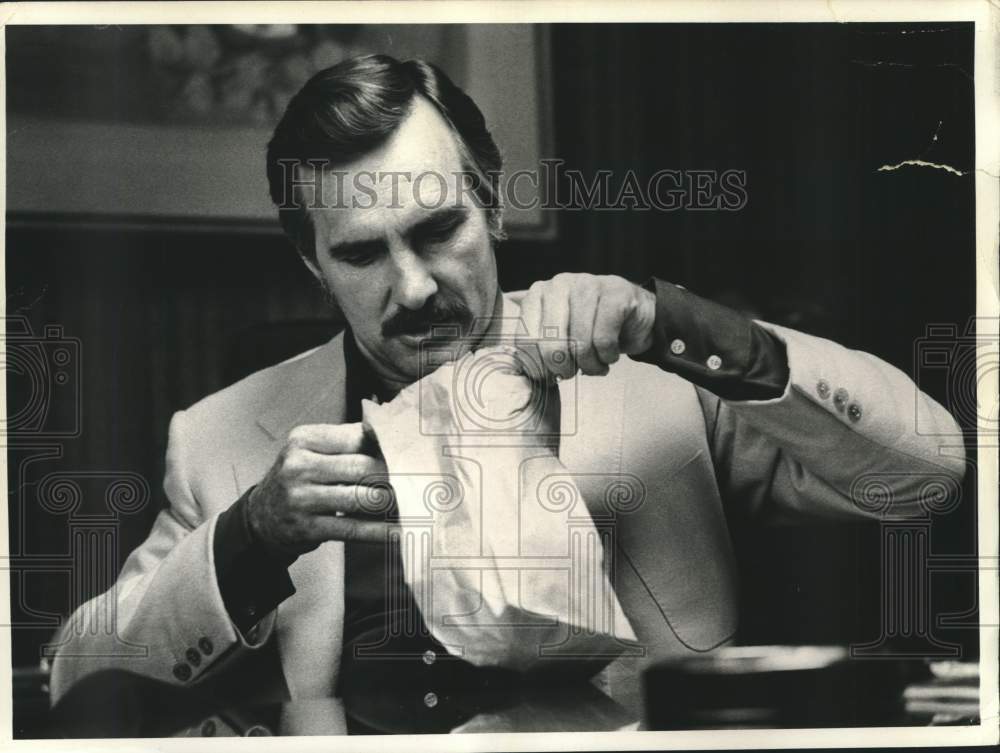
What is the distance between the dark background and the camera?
361cm

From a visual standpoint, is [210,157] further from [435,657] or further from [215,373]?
[435,657]

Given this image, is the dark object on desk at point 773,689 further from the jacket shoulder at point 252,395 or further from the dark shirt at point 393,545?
the jacket shoulder at point 252,395

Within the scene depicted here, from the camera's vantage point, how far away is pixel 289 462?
3551mm

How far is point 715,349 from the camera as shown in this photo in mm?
3545

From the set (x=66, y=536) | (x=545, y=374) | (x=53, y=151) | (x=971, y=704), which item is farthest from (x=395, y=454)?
(x=971, y=704)

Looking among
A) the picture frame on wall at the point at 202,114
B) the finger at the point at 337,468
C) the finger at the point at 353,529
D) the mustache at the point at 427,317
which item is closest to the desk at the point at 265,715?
the finger at the point at 353,529

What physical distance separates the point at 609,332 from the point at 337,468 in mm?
883

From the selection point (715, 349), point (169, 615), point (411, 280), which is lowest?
point (169, 615)

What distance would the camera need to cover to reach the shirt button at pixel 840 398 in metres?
3.55

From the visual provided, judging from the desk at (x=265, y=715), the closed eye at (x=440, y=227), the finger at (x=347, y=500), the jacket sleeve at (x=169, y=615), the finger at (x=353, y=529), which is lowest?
the desk at (x=265, y=715)

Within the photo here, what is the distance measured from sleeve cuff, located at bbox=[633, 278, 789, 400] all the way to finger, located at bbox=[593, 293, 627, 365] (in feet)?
0.24

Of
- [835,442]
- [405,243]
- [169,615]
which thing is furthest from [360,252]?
[835,442]

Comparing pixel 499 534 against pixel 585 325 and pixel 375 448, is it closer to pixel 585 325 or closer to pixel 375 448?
pixel 375 448

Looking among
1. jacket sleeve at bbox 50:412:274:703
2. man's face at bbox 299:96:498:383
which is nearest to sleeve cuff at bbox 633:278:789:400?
man's face at bbox 299:96:498:383
